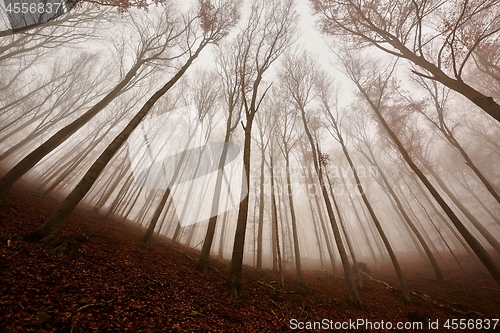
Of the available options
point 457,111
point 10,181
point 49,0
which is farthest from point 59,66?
point 457,111

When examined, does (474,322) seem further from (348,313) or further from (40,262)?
(40,262)

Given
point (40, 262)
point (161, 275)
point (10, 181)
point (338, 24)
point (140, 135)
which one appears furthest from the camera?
point (140, 135)

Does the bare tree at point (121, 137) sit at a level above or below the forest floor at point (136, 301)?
above

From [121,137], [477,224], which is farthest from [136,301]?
[477,224]

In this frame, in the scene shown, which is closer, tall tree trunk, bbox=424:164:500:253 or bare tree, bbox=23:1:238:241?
bare tree, bbox=23:1:238:241

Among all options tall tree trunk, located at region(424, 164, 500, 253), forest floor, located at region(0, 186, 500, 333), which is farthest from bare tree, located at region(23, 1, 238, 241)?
tall tree trunk, located at region(424, 164, 500, 253)

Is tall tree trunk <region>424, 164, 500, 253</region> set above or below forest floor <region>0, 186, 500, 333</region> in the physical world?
above

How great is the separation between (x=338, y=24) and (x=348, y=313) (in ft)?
35.8

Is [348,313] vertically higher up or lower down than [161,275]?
lower down

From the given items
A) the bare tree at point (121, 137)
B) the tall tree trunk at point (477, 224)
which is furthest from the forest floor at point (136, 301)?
the tall tree trunk at point (477, 224)

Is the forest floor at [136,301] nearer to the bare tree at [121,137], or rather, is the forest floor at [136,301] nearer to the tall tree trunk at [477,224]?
the bare tree at [121,137]

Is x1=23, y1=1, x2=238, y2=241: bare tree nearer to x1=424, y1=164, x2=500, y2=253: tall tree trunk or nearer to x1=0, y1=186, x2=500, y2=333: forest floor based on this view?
x1=0, y1=186, x2=500, y2=333: forest floor

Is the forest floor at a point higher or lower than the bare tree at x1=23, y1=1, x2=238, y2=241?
lower

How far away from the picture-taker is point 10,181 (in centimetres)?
460
